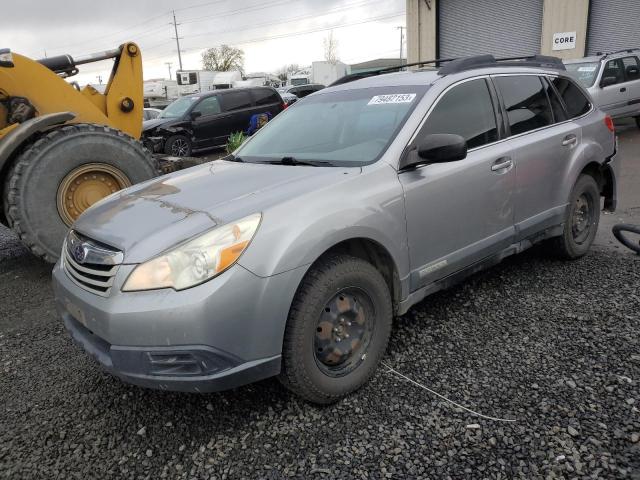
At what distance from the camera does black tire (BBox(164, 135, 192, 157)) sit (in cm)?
1285

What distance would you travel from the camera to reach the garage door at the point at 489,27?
16297mm

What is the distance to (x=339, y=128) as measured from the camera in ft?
11.3

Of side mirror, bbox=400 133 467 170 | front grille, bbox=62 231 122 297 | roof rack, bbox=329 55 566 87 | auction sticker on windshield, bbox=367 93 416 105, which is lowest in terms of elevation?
front grille, bbox=62 231 122 297

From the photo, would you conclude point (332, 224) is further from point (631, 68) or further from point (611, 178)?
point (631, 68)

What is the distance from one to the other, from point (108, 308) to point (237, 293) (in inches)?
23.9

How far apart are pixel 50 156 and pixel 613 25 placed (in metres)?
15.9

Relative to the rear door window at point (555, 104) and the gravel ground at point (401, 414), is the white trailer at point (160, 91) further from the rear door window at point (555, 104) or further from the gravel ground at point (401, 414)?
the gravel ground at point (401, 414)

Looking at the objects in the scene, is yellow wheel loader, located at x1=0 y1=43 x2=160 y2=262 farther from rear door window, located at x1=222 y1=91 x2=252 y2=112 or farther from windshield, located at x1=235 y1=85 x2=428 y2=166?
rear door window, located at x1=222 y1=91 x2=252 y2=112

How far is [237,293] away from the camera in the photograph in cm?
223

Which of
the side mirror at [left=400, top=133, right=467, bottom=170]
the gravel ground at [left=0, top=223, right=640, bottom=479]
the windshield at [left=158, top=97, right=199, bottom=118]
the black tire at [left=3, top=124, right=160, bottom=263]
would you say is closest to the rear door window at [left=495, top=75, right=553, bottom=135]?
the side mirror at [left=400, top=133, right=467, bottom=170]

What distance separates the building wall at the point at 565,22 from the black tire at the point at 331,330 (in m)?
15.6

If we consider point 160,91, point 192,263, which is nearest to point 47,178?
point 192,263

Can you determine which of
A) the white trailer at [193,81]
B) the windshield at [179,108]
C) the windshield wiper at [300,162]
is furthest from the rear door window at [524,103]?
the white trailer at [193,81]

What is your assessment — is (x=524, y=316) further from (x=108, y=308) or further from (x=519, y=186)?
(x=108, y=308)
